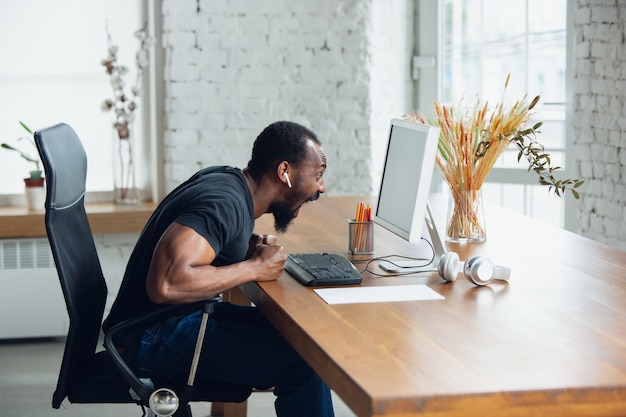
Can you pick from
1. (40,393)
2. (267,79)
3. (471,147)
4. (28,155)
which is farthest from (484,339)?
(28,155)

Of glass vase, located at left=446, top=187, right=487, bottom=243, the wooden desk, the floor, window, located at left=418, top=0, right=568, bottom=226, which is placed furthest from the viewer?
window, located at left=418, top=0, right=568, bottom=226

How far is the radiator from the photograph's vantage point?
4.52m

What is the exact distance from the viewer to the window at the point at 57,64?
4.67 m

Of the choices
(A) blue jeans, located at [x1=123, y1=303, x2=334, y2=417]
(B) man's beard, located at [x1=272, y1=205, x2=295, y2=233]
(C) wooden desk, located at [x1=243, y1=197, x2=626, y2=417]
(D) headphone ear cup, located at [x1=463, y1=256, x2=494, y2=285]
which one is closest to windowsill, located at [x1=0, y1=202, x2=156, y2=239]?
(B) man's beard, located at [x1=272, y1=205, x2=295, y2=233]

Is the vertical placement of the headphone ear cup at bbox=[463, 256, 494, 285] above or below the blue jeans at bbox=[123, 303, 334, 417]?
above

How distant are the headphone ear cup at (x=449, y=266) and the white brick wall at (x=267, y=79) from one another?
2380 mm

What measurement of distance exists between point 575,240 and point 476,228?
336 mm

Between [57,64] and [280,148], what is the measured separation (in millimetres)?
2386

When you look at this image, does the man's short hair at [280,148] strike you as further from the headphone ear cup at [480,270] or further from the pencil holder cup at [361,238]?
the headphone ear cup at [480,270]

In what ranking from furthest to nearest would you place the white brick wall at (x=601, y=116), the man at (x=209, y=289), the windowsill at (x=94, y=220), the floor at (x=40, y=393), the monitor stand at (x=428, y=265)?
the windowsill at (x=94, y=220) < the white brick wall at (x=601, y=116) < the floor at (x=40, y=393) < the monitor stand at (x=428, y=265) < the man at (x=209, y=289)

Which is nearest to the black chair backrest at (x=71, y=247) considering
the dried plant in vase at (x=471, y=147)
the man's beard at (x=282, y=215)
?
the man's beard at (x=282, y=215)

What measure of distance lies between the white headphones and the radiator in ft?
8.38

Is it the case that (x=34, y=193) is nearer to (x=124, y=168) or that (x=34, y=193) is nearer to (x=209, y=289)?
(x=124, y=168)

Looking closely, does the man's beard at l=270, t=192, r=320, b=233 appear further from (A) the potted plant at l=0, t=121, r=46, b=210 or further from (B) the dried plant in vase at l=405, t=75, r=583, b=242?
(A) the potted plant at l=0, t=121, r=46, b=210
